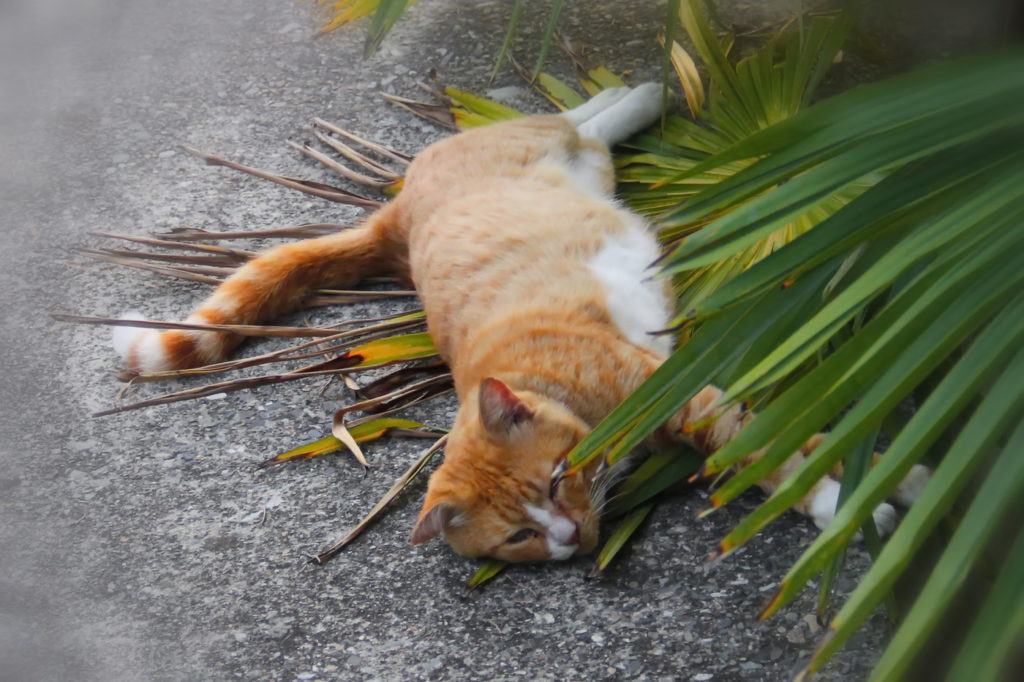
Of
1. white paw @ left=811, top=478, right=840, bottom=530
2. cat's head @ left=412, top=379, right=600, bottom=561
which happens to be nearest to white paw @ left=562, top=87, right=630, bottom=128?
cat's head @ left=412, top=379, right=600, bottom=561

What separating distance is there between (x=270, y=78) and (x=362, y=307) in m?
1.69

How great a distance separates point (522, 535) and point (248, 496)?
812 mm

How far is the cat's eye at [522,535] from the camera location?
2.45 m

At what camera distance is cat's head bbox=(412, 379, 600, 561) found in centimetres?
242

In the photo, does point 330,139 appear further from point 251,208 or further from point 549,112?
point 549,112

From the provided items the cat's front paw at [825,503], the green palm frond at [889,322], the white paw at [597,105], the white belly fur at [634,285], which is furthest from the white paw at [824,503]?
the white paw at [597,105]

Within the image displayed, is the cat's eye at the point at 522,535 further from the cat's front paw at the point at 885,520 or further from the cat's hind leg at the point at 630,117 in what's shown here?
the cat's hind leg at the point at 630,117

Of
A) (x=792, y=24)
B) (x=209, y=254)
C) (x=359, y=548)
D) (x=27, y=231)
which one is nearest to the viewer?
(x=359, y=548)

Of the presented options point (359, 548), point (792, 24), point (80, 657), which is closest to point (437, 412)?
point (359, 548)

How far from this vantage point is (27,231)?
4094mm

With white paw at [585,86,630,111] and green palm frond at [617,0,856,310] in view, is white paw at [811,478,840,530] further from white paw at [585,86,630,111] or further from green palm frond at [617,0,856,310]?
white paw at [585,86,630,111]

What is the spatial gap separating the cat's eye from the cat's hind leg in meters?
1.63

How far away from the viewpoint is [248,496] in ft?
9.21

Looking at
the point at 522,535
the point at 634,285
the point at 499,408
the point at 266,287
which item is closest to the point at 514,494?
the point at 522,535
